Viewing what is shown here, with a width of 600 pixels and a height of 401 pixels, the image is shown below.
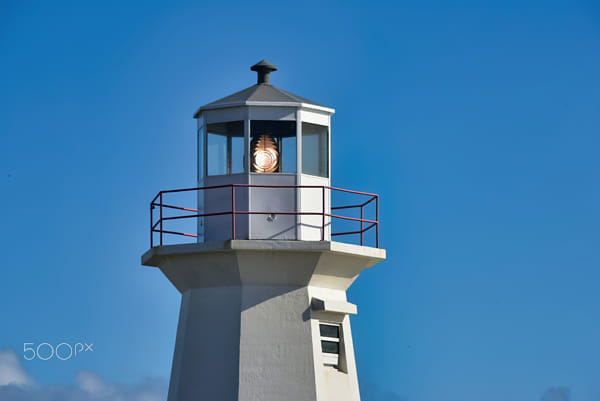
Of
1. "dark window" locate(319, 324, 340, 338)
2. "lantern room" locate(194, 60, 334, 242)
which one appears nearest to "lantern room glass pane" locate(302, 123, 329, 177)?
"lantern room" locate(194, 60, 334, 242)

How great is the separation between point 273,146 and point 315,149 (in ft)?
2.18

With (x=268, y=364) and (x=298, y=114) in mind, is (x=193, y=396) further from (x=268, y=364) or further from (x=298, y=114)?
(x=298, y=114)

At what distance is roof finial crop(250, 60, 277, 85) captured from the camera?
22.1 meters

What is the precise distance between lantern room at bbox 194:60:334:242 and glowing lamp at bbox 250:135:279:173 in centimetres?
2

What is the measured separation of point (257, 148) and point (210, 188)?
0.97m

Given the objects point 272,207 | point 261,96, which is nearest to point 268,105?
point 261,96

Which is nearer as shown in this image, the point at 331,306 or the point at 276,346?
the point at 276,346

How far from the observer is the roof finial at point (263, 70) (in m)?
22.1

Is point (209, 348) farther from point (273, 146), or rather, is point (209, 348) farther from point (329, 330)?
point (273, 146)

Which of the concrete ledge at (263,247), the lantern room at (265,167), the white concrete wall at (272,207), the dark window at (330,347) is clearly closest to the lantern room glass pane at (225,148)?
the lantern room at (265,167)

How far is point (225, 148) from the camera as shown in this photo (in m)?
21.4

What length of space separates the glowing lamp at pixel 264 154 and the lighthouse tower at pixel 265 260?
15 millimetres

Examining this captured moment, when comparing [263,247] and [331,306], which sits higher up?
Result: [263,247]

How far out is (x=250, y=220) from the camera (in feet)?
69.1
